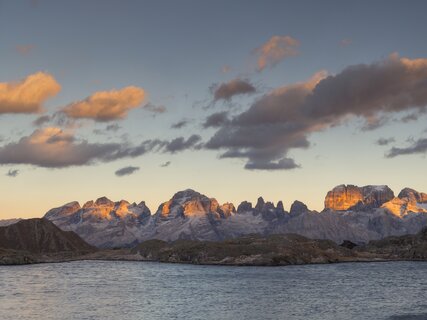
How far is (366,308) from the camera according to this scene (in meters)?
140

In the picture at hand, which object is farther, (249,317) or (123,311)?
(123,311)

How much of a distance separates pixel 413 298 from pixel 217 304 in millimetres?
57229

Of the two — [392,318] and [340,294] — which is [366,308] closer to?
[392,318]

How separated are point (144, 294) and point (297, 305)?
54829mm

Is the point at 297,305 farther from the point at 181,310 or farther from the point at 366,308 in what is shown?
the point at 181,310

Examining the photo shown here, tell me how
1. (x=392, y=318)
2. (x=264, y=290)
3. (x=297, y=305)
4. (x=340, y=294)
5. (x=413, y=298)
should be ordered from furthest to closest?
(x=264, y=290), (x=340, y=294), (x=413, y=298), (x=297, y=305), (x=392, y=318)

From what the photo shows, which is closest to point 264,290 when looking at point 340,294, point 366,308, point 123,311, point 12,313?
point 340,294

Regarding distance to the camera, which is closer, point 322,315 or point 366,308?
point 322,315

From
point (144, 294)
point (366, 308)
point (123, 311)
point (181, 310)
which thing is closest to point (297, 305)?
point (366, 308)

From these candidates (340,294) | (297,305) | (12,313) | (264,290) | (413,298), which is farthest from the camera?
(264,290)

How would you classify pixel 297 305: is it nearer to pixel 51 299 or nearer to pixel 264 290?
pixel 264 290

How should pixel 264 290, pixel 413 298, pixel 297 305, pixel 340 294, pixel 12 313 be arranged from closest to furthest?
pixel 12 313 < pixel 297 305 < pixel 413 298 < pixel 340 294 < pixel 264 290

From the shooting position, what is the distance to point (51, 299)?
164750 mm

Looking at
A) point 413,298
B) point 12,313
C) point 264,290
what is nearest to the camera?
point 12,313
